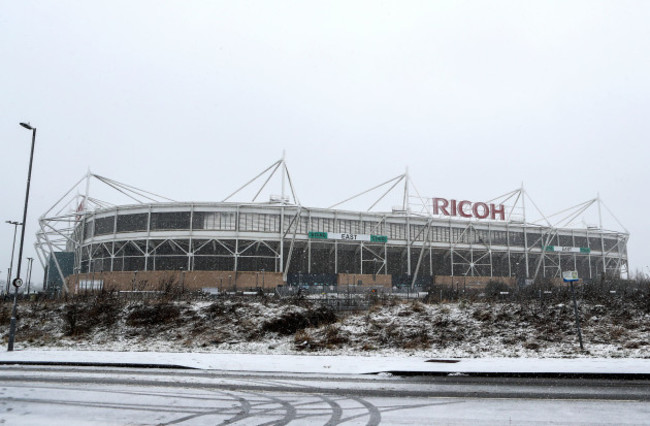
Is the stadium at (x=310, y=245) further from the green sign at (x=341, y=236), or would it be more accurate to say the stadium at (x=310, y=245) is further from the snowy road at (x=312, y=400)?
the snowy road at (x=312, y=400)

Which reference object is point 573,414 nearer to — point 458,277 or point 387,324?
point 387,324

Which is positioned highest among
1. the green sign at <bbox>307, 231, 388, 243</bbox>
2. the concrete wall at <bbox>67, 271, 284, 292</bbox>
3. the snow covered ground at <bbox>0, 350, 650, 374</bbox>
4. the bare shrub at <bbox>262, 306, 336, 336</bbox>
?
the green sign at <bbox>307, 231, 388, 243</bbox>

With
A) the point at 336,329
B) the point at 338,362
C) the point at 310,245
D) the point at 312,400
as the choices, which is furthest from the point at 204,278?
the point at 312,400

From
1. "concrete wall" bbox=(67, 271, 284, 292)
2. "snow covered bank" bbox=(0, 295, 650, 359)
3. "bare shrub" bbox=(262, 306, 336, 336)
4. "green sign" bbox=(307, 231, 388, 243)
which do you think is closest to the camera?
"snow covered bank" bbox=(0, 295, 650, 359)

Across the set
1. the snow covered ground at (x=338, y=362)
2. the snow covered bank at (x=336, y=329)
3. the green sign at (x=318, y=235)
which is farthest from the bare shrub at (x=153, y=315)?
the green sign at (x=318, y=235)

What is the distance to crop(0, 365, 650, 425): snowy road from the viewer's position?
805 cm

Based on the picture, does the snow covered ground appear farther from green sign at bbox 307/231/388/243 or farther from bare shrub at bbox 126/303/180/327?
green sign at bbox 307/231/388/243

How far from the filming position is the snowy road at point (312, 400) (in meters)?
8.05

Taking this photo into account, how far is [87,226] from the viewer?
6950 cm

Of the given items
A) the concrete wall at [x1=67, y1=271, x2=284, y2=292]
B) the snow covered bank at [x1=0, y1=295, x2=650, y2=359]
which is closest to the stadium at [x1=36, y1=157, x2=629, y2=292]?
the concrete wall at [x1=67, y1=271, x2=284, y2=292]

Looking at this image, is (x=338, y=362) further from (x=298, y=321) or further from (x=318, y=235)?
(x=318, y=235)

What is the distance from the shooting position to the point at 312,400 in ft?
32.0

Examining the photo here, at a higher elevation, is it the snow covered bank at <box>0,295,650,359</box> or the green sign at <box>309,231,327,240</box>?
the green sign at <box>309,231,327,240</box>

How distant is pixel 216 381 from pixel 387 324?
35.3 ft
